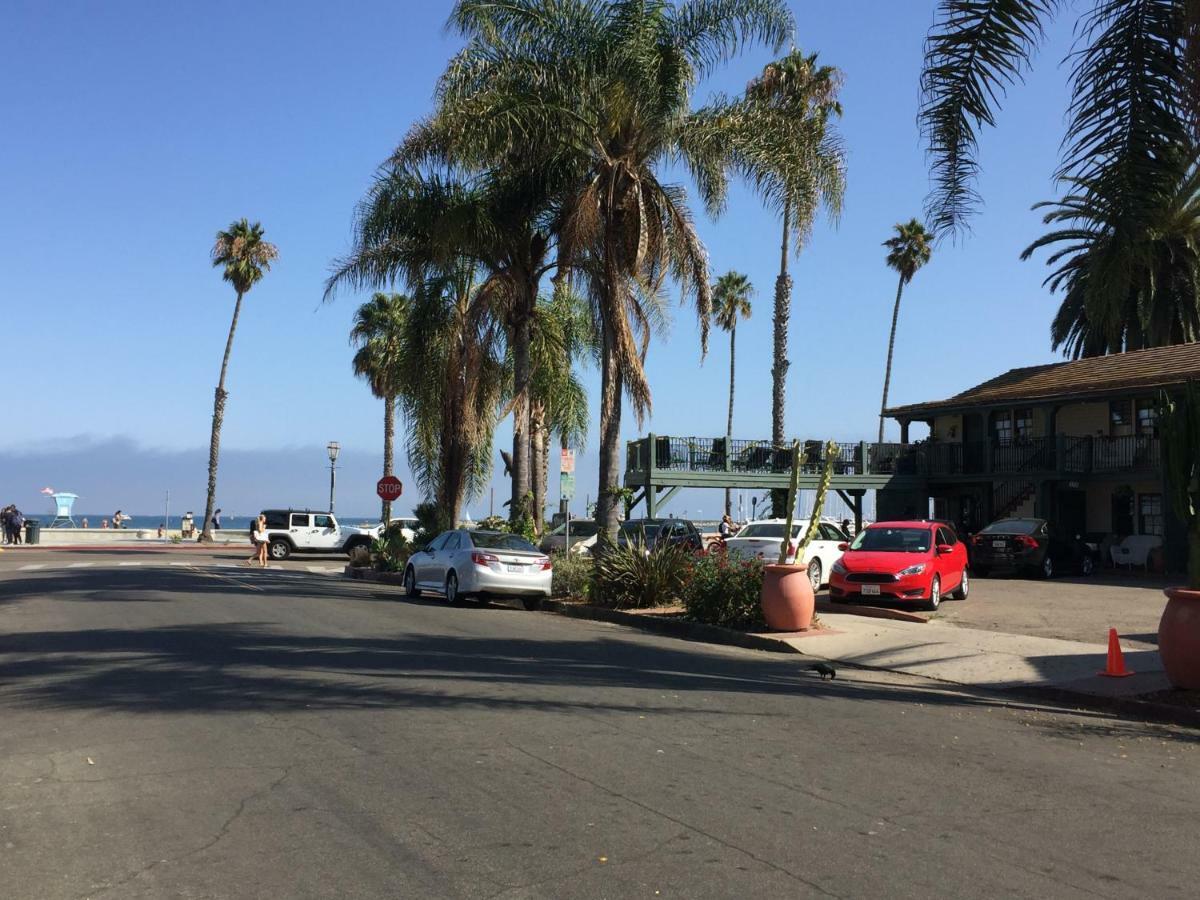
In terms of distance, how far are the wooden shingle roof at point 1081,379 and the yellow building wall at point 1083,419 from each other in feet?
3.46

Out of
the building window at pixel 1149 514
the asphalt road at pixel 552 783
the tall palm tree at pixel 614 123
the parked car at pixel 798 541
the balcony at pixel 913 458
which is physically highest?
the tall palm tree at pixel 614 123

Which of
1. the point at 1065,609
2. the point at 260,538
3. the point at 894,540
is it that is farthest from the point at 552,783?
the point at 260,538

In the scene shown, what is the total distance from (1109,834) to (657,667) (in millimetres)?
6652

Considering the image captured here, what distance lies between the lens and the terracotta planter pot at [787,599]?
50.6 feet

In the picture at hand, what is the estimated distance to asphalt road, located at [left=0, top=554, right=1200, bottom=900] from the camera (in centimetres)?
519

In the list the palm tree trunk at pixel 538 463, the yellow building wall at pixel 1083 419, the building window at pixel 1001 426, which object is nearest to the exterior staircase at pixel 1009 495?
the building window at pixel 1001 426

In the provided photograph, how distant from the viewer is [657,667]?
12.3 metres

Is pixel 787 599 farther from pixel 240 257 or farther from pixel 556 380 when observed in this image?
pixel 240 257

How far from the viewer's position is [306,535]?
42.4 m

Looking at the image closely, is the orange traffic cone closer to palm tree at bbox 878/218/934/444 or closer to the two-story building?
the two-story building

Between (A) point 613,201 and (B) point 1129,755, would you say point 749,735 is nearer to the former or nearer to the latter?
(B) point 1129,755

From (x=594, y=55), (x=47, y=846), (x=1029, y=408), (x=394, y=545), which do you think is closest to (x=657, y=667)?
(x=47, y=846)

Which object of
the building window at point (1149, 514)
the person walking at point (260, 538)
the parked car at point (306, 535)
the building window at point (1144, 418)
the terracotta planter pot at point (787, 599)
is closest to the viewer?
the terracotta planter pot at point (787, 599)

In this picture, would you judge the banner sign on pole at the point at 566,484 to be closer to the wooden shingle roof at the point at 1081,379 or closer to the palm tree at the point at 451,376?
the palm tree at the point at 451,376
